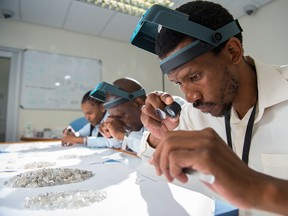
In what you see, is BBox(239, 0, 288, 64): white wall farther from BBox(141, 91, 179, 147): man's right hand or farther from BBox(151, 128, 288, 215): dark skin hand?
BBox(151, 128, 288, 215): dark skin hand

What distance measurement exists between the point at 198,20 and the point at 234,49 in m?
0.18

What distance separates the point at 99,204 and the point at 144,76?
4014 millimetres

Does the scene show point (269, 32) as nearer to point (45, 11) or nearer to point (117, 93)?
point (117, 93)

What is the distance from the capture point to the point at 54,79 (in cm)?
363

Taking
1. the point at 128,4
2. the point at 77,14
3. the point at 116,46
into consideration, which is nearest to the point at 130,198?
the point at 128,4

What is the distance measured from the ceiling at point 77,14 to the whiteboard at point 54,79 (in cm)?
49

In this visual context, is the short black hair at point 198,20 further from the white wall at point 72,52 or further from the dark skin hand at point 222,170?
the white wall at point 72,52

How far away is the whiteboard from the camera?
3.46 metres

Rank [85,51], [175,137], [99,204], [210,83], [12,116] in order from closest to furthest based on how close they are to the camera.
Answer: [175,137], [99,204], [210,83], [12,116], [85,51]

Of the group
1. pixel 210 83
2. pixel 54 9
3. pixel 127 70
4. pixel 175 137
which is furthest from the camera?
pixel 127 70

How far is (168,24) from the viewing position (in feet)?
2.17

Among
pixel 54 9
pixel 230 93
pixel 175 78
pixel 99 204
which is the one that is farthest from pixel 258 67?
pixel 54 9

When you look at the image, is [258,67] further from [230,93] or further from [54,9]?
[54,9]

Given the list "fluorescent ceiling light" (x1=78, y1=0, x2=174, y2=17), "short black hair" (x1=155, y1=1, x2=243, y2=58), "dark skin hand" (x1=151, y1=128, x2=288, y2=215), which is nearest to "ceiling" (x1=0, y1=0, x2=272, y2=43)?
"fluorescent ceiling light" (x1=78, y1=0, x2=174, y2=17)
